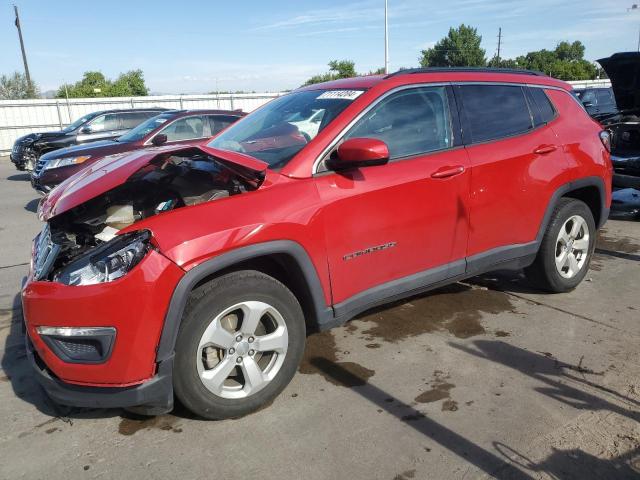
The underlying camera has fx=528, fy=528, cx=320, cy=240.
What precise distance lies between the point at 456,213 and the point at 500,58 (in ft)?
269

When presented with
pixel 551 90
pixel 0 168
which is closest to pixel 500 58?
pixel 0 168

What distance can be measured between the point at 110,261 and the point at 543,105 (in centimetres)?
356

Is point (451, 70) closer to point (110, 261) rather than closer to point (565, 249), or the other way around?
point (565, 249)

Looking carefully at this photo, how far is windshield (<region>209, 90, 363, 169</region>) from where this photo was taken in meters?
3.31

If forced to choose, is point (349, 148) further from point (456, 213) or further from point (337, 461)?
point (337, 461)

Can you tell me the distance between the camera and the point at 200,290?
8.75 feet

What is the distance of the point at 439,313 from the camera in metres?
4.28

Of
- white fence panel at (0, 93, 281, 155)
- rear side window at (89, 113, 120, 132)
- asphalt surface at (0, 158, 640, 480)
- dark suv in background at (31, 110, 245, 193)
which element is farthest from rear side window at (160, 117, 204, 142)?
white fence panel at (0, 93, 281, 155)

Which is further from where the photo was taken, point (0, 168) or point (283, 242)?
point (0, 168)

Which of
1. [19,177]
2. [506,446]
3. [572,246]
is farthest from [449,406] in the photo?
[19,177]

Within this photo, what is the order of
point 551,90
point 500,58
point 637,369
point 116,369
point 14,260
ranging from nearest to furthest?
point 116,369 < point 637,369 < point 551,90 < point 14,260 < point 500,58

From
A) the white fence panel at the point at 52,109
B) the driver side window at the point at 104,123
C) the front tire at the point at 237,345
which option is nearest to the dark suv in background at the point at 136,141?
the driver side window at the point at 104,123

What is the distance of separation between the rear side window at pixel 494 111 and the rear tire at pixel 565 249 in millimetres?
834

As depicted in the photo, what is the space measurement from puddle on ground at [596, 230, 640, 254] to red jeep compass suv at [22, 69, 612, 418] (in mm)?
1940
